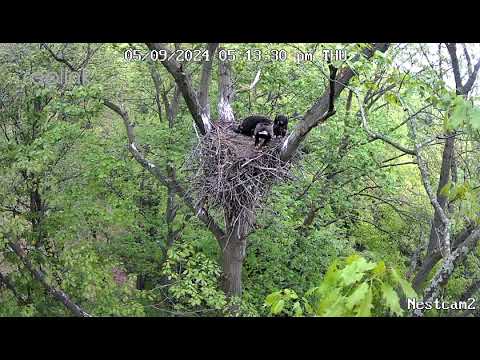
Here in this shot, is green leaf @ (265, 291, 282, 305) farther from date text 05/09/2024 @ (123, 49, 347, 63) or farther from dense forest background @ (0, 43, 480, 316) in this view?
date text 05/09/2024 @ (123, 49, 347, 63)

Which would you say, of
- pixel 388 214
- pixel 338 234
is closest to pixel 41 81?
pixel 338 234

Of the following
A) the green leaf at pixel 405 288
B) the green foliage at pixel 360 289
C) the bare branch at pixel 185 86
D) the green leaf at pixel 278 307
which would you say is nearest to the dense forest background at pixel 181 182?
the bare branch at pixel 185 86

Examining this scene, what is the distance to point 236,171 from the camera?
18.5 feet

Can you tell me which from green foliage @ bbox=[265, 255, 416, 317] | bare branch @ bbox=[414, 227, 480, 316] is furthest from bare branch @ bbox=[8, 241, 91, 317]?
green foliage @ bbox=[265, 255, 416, 317]

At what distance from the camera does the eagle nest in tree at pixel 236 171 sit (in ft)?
18.4

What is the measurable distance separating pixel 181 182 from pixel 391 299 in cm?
650

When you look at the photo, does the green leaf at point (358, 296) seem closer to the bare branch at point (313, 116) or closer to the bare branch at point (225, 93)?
the bare branch at point (313, 116)

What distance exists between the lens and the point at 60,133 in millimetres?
8148

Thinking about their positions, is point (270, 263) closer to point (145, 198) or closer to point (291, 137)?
point (145, 198)

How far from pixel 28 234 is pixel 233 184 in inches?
171

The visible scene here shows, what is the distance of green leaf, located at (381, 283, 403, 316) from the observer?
172 cm

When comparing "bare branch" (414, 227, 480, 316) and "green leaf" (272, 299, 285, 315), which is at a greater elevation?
"bare branch" (414, 227, 480, 316)

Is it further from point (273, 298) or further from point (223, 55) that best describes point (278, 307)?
point (223, 55)

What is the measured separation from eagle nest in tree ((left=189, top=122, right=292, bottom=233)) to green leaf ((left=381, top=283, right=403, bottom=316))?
371 centimetres
